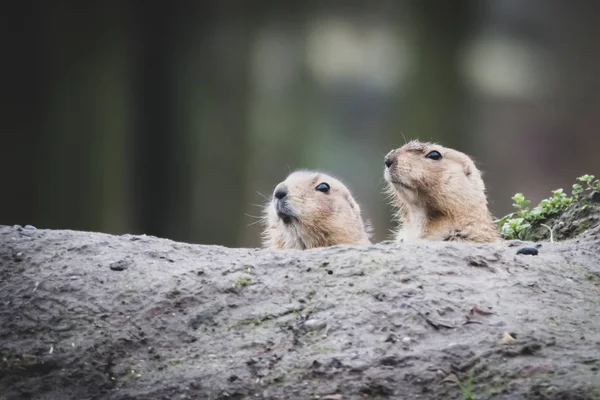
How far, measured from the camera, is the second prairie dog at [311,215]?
718cm

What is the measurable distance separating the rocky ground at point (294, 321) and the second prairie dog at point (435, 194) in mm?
1850

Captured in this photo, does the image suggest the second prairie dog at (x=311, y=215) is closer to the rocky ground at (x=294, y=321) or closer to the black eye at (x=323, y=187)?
the black eye at (x=323, y=187)

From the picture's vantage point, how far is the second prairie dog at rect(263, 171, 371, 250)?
7180 mm

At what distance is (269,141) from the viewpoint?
381 inches

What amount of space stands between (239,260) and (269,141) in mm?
4571

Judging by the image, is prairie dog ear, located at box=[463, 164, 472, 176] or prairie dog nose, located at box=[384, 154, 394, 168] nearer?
prairie dog nose, located at box=[384, 154, 394, 168]

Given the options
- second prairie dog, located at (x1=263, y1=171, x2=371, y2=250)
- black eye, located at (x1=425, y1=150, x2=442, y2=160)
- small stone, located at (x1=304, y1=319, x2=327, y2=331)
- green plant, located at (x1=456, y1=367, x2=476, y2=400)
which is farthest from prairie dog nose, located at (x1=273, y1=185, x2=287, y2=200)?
green plant, located at (x1=456, y1=367, x2=476, y2=400)

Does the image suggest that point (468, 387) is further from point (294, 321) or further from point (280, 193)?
point (280, 193)

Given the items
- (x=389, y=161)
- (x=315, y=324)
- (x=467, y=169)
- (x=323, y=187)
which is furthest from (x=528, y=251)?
(x=323, y=187)

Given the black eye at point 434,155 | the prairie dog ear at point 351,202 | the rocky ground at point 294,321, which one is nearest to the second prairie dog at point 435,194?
the black eye at point 434,155

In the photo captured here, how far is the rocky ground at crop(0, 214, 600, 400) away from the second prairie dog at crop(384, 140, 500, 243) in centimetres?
185

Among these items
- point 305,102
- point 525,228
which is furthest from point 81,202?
point 525,228

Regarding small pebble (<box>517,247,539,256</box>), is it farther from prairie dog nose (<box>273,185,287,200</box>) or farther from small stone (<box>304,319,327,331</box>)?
prairie dog nose (<box>273,185,287,200</box>)

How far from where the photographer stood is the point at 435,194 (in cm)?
738
